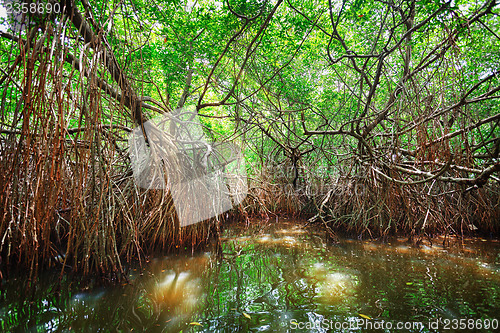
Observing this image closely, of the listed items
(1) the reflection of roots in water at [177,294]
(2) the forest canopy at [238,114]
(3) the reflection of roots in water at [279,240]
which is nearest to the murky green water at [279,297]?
(1) the reflection of roots in water at [177,294]

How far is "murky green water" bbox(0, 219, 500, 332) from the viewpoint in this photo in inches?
52.4

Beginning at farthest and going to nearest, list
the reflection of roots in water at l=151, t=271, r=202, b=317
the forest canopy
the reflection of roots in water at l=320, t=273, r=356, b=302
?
1. the reflection of roots in water at l=320, t=273, r=356, b=302
2. the reflection of roots in water at l=151, t=271, r=202, b=317
3. the forest canopy

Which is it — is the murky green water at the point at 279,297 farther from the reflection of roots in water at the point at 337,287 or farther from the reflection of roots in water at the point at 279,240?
the reflection of roots in water at the point at 279,240

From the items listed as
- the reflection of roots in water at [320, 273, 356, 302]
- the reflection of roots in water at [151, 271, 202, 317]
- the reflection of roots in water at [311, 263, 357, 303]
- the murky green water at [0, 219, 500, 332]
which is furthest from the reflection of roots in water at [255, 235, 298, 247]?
the reflection of roots in water at [151, 271, 202, 317]

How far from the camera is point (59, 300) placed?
1.54 metres

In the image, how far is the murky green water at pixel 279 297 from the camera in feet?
4.37

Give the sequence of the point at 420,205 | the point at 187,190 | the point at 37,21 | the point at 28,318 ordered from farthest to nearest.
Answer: the point at 420,205 → the point at 187,190 → the point at 28,318 → the point at 37,21

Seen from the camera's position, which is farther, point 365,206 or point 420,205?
point 365,206

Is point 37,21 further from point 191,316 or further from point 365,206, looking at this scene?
point 365,206

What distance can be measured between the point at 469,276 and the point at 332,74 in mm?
5002

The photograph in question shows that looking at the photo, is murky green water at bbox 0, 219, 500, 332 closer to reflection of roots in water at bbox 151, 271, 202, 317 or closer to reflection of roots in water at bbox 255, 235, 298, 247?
reflection of roots in water at bbox 151, 271, 202, 317

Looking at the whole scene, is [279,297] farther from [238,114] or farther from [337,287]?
[238,114]

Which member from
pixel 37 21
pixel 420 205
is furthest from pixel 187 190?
pixel 420 205

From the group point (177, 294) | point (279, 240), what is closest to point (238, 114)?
point (279, 240)
